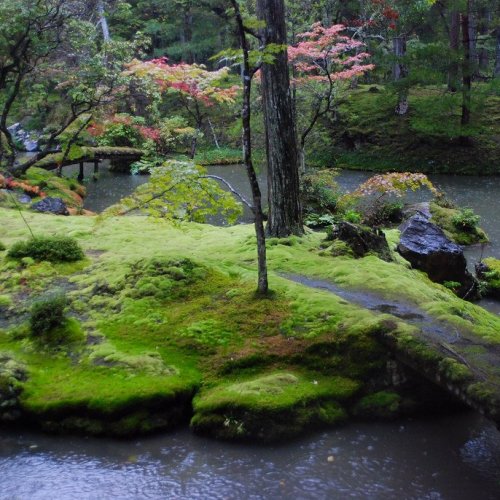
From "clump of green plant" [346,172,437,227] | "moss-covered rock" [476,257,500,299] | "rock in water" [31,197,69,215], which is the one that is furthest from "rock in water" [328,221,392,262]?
"rock in water" [31,197,69,215]

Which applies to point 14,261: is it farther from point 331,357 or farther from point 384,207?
point 384,207

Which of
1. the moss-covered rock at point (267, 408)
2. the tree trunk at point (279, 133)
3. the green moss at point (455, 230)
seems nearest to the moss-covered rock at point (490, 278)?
the green moss at point (455, 230)

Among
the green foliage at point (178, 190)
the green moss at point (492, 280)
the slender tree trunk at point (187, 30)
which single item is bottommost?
the green moss at point (492, 280)

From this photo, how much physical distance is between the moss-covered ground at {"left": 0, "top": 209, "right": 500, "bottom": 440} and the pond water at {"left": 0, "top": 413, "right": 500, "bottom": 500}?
0.57 ft

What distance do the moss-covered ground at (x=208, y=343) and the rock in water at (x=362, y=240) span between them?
0.39m

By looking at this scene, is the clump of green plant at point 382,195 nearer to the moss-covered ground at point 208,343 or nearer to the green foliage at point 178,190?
the moss-covered ground at point 208,343

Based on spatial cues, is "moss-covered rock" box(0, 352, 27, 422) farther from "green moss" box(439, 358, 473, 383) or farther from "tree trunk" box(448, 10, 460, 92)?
"tree trunk" box(448, 10, 460, 92)

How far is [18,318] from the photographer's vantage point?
5973 mm

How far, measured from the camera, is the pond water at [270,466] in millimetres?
→ 3973

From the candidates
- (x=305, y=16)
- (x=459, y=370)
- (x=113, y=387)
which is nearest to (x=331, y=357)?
(x=459, y=370)

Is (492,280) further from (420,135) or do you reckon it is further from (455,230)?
(420,135)

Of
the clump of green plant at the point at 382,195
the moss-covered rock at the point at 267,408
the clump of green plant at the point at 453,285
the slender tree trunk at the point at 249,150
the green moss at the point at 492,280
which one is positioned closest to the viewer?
the moss-covered rock at the point at 267,408

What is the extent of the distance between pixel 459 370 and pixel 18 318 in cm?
466

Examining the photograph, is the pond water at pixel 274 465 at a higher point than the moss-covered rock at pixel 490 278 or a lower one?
higher
